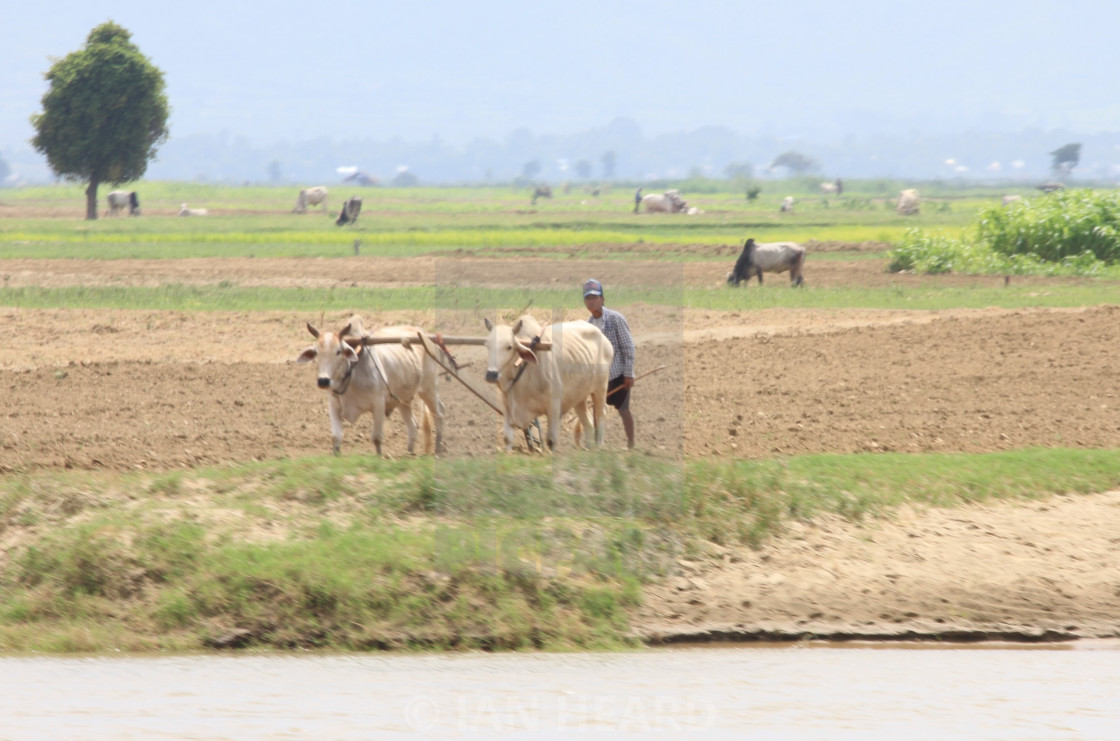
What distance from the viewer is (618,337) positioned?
1109 centimetres

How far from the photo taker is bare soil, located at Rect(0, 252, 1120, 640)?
928 cm

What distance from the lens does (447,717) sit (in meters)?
7.28

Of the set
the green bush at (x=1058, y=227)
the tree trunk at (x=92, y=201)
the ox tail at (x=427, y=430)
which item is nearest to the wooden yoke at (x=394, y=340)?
the ox tail at (x=427, y=430)

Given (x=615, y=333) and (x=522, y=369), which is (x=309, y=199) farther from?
(x=522, y=369)

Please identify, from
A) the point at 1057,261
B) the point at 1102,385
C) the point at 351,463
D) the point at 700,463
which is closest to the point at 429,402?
the point at 351,463

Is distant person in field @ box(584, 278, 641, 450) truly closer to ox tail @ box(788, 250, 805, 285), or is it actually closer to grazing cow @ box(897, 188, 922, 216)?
ox tail @ box(788, 250, 805, 285)

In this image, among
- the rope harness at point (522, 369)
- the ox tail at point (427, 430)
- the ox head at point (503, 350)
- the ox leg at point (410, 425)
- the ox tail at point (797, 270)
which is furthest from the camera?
the ox tail at point (797, 270)

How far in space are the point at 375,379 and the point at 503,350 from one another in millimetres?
1327

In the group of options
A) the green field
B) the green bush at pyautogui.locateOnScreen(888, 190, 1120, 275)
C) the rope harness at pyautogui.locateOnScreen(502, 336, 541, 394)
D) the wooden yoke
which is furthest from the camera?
the green bush at pyautogui.locateOnScreen(888, 190, 1120, 275)

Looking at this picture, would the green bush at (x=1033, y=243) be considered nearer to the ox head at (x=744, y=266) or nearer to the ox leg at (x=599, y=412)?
the ox head at (x=744, y=266)

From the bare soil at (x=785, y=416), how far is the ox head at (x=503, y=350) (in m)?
1.31

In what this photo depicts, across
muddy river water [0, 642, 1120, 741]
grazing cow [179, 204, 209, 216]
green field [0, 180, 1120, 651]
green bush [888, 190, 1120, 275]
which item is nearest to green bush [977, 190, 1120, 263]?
green bush [888, 190, 1120, 275]

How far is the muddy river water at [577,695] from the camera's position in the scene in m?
7.10

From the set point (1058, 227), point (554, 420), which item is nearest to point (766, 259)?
point (1058, 227)
